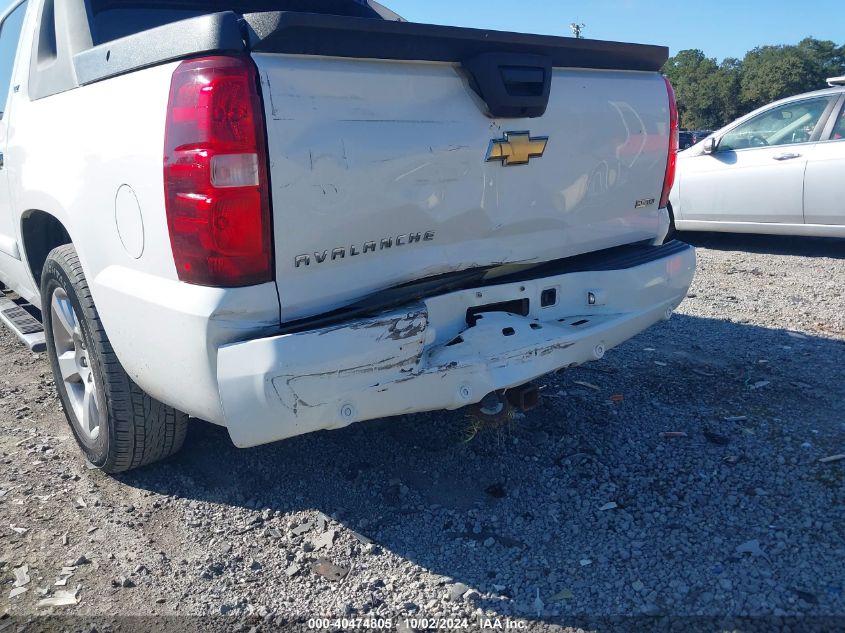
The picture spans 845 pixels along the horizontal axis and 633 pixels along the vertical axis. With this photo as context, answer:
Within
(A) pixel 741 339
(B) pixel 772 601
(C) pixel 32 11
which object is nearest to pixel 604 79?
(B) pixel 772 601

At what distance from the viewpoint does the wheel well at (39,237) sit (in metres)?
3.39

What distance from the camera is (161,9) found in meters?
3.61

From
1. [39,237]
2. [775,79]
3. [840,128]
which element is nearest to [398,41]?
[39,237]

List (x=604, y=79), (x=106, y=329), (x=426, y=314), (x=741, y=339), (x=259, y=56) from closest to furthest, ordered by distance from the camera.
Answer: (x=259, y=56)
(x=426, y=314)
(x=106, y=329)
(x=604, y=79)
(x=741, y=339)

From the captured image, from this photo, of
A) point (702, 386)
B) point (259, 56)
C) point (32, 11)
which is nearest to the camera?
point (259, 56)

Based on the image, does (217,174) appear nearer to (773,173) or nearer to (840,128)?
(773,173)

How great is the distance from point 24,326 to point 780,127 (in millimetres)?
6893

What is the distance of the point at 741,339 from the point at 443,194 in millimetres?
2970

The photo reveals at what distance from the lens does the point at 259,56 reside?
7.08 ft

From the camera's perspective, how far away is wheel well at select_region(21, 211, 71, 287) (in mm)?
3389

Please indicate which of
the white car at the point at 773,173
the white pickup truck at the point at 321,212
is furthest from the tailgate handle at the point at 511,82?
the white car at the point at 773,173

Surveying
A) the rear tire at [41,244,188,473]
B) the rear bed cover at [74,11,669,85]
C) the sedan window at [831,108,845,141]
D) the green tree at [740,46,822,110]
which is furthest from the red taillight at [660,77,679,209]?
the green tree at [740,46,822,110]

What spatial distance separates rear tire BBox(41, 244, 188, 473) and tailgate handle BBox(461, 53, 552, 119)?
5.27 ft

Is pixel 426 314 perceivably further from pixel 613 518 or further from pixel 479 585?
pixel 613 518
